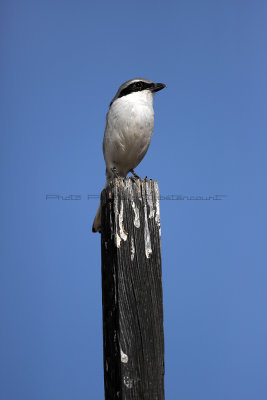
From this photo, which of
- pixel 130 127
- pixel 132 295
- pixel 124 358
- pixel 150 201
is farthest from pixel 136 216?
pixel 130 127

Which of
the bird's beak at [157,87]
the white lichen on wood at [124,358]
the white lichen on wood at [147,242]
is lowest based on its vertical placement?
the white lichen on wood at [124,358]

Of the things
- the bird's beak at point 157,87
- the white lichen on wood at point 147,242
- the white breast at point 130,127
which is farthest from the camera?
the bird's beak at point 157,87

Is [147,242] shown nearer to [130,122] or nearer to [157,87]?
[130,122]

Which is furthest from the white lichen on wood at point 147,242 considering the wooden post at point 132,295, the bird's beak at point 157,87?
the bird's beak at point 157,87

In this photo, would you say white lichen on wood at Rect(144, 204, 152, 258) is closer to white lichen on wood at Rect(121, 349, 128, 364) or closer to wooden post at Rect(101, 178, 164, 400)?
wooden post at Rect(101, 178, 164, 400)

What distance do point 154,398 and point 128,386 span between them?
0.14 metres

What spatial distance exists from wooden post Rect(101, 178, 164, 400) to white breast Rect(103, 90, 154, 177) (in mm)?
1476

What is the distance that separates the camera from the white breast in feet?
10.5

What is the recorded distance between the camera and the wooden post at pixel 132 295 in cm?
162

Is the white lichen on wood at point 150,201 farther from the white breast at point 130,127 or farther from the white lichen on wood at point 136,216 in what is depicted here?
the white breast at point 130,127

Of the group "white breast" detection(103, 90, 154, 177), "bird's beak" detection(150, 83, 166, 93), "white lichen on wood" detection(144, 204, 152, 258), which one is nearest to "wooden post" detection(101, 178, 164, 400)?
"white lichen on wood" detection(144, 204, 152, 258)

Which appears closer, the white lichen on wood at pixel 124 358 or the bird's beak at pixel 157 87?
the white lichen on wood at pixel 124 358

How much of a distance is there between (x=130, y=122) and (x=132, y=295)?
1800 millimetres

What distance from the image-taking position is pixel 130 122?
319 centimetres
